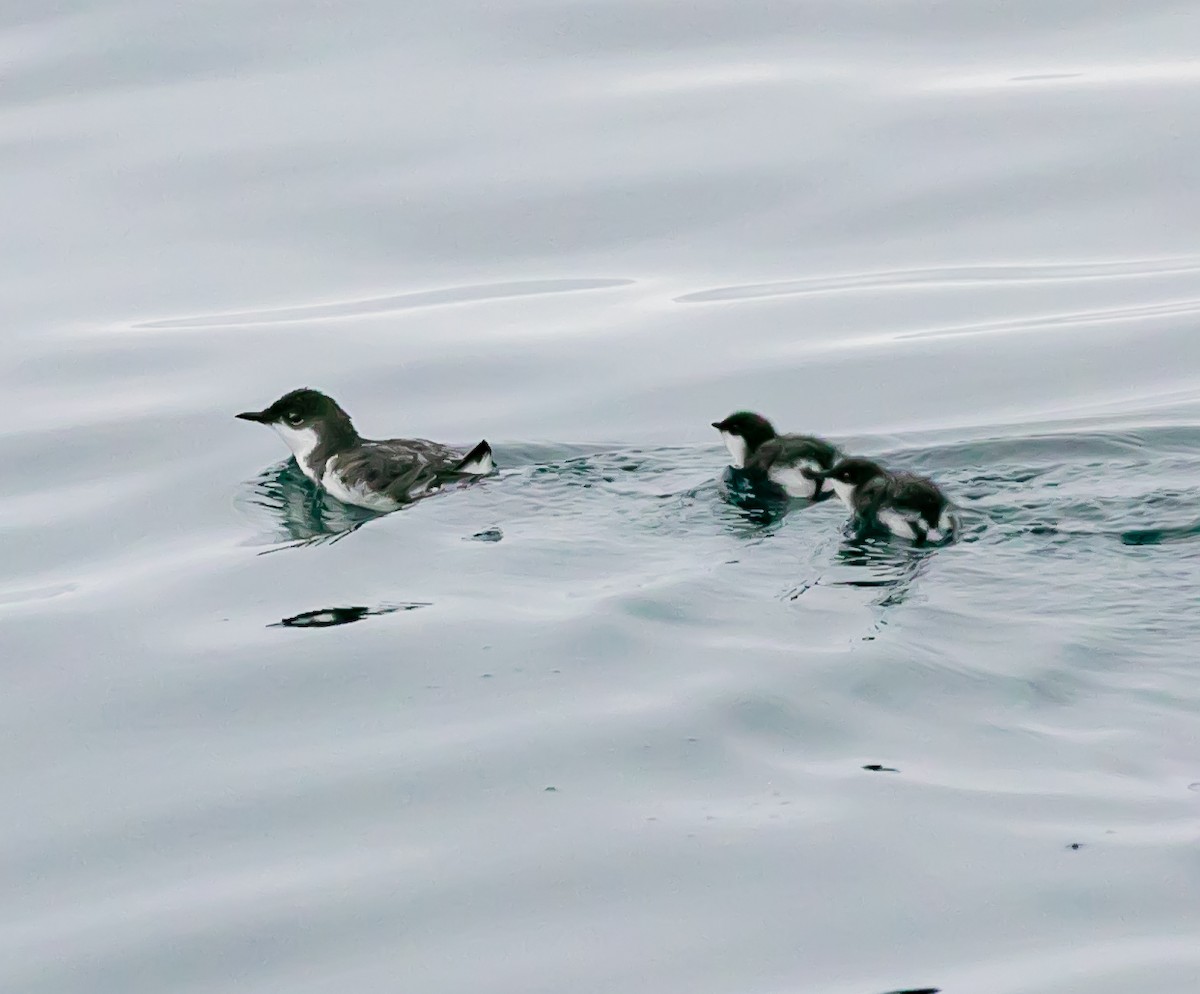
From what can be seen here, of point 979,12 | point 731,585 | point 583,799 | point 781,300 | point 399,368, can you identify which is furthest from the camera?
point 979,12

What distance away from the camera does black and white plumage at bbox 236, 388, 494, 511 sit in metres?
7.68

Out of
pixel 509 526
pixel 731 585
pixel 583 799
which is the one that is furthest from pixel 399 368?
pixel 583 799

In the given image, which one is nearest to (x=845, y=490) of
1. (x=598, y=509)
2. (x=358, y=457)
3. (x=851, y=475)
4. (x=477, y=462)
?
(x=851, y=475)

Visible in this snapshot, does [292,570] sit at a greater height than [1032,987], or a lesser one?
greater

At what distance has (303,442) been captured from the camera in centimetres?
821

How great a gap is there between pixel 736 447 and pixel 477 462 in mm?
1092

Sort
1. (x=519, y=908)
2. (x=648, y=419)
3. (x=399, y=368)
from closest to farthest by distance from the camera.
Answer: (x=519, y=908)
(x=648, y=419)
(x=399, y=368)

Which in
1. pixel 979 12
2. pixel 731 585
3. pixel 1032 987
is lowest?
pixel 1032 987

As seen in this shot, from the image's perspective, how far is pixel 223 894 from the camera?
491 centimetres

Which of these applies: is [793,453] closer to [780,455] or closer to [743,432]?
[780,455]

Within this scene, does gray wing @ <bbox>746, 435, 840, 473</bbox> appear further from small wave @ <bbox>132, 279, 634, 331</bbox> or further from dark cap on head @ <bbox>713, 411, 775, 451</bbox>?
small wave @ <bbox>132, 279, 634, 331</bbox>

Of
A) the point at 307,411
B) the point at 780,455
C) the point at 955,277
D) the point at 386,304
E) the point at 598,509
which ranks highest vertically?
the point at 386,304

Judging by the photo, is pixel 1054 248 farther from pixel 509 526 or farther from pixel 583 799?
pixel 583 799

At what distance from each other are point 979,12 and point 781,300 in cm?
476
